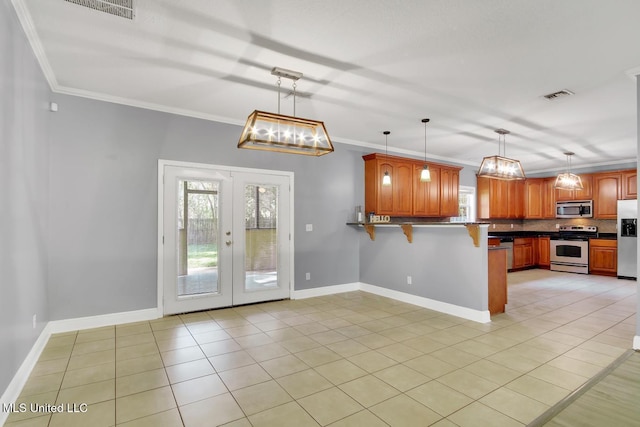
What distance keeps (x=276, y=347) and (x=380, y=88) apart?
296cm

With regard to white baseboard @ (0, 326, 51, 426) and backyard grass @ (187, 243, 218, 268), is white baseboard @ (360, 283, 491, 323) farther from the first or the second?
white baseboard @ (0, 326, 51, 426)

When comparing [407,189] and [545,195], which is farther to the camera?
[545,195]

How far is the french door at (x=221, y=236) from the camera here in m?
4.29

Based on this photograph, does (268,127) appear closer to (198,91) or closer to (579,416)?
(198,91)

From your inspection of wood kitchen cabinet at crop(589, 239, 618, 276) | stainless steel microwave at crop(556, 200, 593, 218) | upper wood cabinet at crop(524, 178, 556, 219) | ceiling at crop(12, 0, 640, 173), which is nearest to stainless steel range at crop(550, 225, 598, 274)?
wood kitchen cabinet at crop(589, 239, 618, 276)

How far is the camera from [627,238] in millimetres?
6961

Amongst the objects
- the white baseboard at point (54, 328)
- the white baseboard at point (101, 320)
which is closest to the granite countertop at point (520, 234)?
the white baseboard at point (101, 320)

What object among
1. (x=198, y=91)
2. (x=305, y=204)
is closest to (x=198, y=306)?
(x=305, y=204)

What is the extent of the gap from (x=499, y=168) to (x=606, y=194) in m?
5.02

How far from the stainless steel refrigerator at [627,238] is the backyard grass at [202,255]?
828 cm

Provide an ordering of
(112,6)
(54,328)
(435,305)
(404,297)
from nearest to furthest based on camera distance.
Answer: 1. (112,6)
2. (54,328)
3. (435,305)
4. (404,297)

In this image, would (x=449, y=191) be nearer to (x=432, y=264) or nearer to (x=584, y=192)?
(x=432, y=264)

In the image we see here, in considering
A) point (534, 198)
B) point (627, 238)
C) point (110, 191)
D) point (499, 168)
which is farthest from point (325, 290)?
point (534, 198)

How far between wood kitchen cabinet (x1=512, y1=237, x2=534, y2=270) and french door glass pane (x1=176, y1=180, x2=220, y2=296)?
7.25 meters
